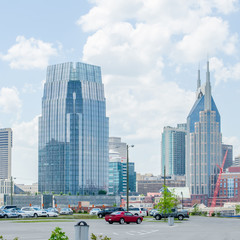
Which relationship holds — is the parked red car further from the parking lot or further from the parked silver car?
the parked silver car

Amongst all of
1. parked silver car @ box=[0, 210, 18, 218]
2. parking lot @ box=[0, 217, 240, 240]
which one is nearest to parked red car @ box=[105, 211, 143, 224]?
parking lot @ box=[0, 217, 240, 240]

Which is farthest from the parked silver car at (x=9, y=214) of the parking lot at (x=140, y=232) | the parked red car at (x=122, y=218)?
the parking lot at (x=140, y=232)

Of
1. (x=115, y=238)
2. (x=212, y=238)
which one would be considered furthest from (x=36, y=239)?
(x=212, y=238)

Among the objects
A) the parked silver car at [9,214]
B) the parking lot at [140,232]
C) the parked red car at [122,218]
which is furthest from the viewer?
the parked silver car at [9,214]

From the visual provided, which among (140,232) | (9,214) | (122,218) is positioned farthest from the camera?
(9,214)

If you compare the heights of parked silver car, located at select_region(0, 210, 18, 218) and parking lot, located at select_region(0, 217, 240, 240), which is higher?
parking lot, located at select_region(0, 217, 240, 240)

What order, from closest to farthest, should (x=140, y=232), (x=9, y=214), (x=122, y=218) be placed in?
(x=140, y=232), (x=122, y=218), (x=9, y=214)

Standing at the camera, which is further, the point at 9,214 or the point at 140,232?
the point at 9,214

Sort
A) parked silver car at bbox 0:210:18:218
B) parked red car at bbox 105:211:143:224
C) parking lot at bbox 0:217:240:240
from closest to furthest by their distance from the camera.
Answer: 1. parking lot at bbox 0:217:240:240
2. parked red car at bbox 105:211:143:224
3. parked silver car at bbox 0:210:18:218

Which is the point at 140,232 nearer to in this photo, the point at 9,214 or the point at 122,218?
the point at 122,218

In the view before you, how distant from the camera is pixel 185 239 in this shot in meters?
37.4

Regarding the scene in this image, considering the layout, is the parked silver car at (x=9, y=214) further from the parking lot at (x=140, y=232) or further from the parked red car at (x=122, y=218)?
the parking lot at (x=140, y=232)

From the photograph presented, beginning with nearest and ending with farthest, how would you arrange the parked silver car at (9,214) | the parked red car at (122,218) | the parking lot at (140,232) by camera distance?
1. the parking lot at (140,232)
2. the parked red car at (122,218)
3. the parked silver car at (9,214)

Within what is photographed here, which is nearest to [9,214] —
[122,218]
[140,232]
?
[122,218]
